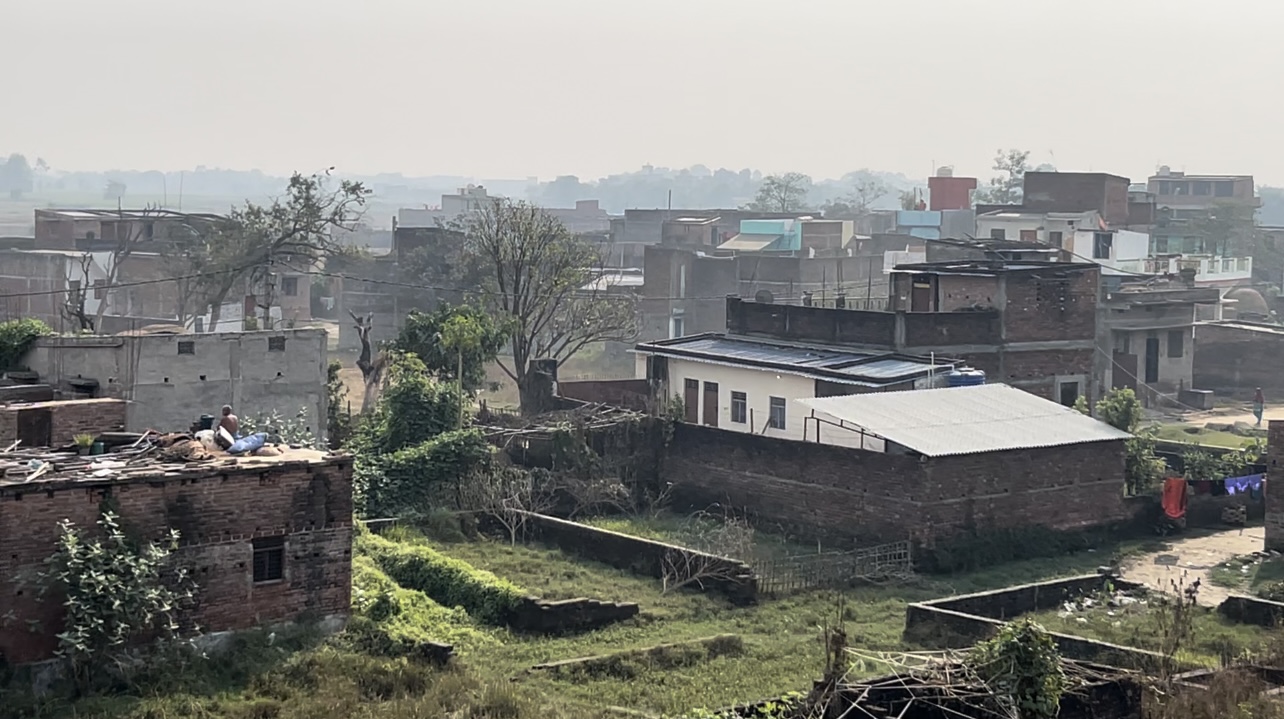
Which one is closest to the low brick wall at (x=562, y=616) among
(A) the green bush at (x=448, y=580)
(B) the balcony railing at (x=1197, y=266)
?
(A) the green bush at (x=448, y=580)

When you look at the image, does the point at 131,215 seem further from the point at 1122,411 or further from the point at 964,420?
the point at 964,420

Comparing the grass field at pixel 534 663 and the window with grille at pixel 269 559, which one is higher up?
the window with grille at pixel 269 559

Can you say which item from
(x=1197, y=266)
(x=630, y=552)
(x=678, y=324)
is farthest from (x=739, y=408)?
(x=1197, y=266)

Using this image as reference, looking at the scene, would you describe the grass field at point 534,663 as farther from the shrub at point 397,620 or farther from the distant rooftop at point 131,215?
the distant rooftop at point 131,215

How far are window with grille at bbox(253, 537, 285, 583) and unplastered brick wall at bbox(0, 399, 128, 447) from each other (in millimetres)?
4240

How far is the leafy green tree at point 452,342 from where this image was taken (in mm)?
33906

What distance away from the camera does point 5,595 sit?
16922mm

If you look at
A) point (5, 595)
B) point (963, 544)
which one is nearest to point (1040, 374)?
point (963, 544)

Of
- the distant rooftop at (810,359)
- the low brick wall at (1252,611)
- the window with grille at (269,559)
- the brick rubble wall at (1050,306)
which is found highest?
the brick rubble wall at (1050,306)

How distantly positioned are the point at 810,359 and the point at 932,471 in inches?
297

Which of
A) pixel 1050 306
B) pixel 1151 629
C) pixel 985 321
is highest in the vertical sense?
pixel 1050 306

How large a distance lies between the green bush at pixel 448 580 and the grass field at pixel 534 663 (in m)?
0.50

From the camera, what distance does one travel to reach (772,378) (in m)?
32.5

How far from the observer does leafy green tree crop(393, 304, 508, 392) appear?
33.9 metres
